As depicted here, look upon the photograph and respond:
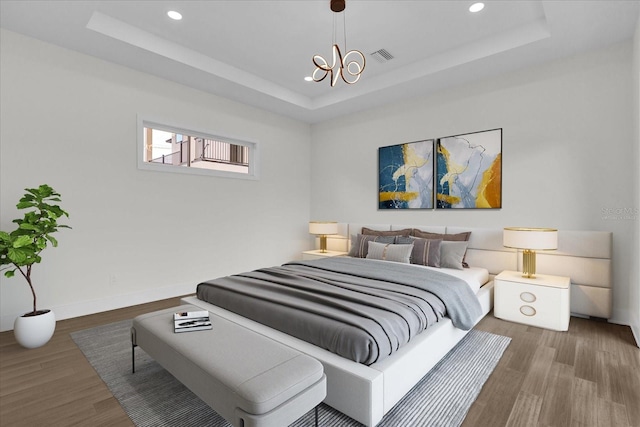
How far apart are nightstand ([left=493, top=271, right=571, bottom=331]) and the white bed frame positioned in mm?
162

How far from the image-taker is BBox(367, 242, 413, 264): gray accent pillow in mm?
3680

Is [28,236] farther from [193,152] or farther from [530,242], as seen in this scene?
[530,242]

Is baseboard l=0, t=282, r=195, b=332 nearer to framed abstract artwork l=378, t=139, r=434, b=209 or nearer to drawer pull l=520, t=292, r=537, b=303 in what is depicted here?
framed abstract artwork l=378, t=139, r=434, b=209

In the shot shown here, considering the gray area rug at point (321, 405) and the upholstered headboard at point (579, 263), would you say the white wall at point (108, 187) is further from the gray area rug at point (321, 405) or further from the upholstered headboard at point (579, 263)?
the upholstered headboard at point (579, 263)

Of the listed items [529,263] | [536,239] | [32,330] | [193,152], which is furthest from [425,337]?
[193,152]

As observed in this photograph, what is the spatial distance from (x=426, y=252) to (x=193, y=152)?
10.9 ft

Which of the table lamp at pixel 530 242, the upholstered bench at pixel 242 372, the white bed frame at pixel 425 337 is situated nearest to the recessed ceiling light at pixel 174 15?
the white bed frame at pixel 425 337

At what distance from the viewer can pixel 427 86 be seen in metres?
4.12

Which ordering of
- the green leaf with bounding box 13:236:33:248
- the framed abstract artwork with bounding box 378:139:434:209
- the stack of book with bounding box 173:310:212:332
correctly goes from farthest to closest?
the framed abstract artwork with bounding box 378:139:434:209 → the green leaf with bounding box 13:236:33:248 → the stack of book with bounding box 173:310:212:332

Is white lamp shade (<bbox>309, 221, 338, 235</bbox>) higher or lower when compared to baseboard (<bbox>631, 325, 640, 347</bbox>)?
higher

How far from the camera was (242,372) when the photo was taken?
1.43 meters

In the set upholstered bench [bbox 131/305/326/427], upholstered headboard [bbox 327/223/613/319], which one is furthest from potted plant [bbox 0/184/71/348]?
upholstered headboard [bbox 327/223/613/319]

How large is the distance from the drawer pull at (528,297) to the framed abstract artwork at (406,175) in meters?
1.60

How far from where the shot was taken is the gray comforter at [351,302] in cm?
178
